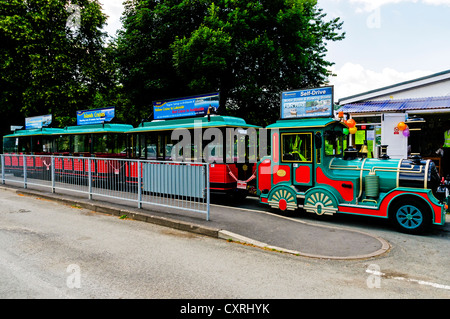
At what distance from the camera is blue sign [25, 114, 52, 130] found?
18.7 metres

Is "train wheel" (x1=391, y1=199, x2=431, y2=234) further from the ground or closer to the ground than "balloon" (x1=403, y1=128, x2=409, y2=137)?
closer to the ground

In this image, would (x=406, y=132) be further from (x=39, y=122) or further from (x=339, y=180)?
(x=39, y=122)

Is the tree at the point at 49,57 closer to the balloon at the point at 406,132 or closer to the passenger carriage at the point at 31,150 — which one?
the passenger carriage at the point at 31,150

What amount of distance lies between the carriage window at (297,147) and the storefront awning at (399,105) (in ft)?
21.2

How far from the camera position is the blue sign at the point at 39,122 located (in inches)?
738

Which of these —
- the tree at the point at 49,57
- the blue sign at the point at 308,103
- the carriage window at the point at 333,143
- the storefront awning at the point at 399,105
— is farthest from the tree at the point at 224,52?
the carriage window at the point at 333,143

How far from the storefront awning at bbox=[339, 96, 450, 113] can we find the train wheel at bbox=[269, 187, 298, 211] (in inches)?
275

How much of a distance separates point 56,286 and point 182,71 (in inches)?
571

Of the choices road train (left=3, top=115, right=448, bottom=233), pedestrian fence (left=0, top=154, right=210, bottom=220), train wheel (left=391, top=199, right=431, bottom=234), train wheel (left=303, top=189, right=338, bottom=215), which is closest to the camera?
train wheel (left=391, top=199, right=431, bottom=234)

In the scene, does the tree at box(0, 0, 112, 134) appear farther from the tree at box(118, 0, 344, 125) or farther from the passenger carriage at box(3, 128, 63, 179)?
the tree at box(118, 0, 344, 125)

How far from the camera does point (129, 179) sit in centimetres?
896

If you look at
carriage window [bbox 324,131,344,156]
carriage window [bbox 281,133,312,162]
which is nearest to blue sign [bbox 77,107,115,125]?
carriage window [bbox 281,133,312,162]

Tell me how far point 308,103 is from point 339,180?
218 cm
